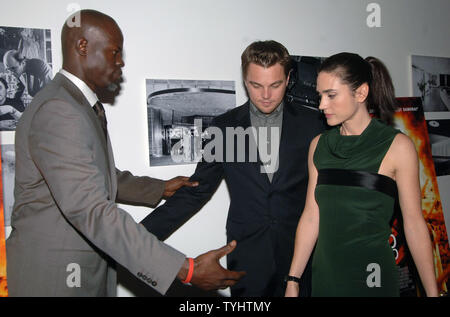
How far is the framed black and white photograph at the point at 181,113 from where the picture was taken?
254 centimetres

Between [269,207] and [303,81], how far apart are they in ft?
4.35

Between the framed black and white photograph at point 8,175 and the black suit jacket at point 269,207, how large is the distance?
839 mm

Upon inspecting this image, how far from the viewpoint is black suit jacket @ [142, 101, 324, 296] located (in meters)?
2.16

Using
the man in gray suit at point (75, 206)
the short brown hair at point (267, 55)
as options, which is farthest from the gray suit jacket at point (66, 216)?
the short brown hair at point (267, 55)

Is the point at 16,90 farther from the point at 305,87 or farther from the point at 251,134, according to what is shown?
the point at 305,87

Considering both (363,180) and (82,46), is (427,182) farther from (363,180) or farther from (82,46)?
(82,46)

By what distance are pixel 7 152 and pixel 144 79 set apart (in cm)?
96

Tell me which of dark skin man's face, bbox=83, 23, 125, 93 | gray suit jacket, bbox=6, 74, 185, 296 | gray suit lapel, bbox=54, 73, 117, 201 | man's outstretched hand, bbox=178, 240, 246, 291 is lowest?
man's outstretched hand, bbox=178, 240, 246, 291

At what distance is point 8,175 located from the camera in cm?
220

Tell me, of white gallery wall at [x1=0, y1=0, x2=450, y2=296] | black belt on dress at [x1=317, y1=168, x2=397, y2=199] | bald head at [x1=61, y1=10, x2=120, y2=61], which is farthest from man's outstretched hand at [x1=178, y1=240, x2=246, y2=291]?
bald head at [x1=61, y1=10, x2=120, y2=61]

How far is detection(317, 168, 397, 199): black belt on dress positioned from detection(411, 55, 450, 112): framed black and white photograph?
2.24 metres

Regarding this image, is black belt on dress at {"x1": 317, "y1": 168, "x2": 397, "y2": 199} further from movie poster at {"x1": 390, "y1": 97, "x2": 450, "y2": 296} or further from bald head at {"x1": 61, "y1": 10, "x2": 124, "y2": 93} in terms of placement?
movie poster at {"x1": 390, "y1": 97, "x2": 450, "y2": 296}

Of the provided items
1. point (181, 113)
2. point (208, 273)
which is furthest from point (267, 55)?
point (208, 273)

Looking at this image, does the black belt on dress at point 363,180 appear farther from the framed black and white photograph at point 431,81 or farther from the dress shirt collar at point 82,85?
the framed black and white photograph at point 431,81
